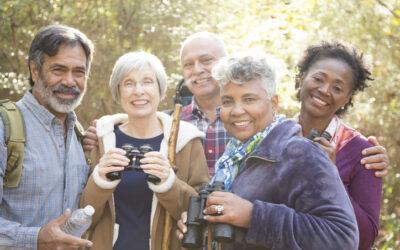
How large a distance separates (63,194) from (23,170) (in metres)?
0.32

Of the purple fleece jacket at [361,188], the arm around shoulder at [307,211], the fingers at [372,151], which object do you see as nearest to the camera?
the arm around shoulder at [307,211]

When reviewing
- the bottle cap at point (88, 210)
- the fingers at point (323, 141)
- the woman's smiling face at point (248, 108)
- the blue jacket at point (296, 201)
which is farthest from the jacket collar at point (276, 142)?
the bottle cap at point (88, 210)

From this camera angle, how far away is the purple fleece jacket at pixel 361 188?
12.2 ft

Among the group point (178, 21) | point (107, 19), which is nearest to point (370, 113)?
point (178, 21)

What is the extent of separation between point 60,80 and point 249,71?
4.32 feet

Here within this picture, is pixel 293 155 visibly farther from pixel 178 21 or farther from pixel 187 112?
pixel 178 21

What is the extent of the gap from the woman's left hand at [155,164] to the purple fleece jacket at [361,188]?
1.07 meters

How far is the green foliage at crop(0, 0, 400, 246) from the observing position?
308 inches

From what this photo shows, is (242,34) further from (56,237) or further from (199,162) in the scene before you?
(56,237)

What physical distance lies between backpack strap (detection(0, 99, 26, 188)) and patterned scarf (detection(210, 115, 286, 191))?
1.15 meters

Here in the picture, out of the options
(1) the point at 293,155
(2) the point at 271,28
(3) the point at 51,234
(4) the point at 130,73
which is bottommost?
(3) the point at 51,234

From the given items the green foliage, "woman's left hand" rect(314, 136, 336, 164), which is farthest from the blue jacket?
the green foliage

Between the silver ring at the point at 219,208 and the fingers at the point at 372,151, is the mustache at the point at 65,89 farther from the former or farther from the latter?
the fingers at the point at 372,151

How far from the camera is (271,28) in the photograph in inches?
317
